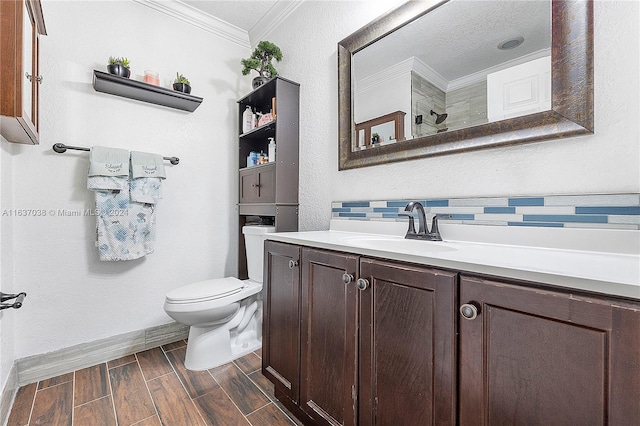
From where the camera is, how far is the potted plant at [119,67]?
180 centimetres

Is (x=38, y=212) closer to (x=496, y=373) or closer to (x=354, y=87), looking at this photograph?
(x=354, y=87)

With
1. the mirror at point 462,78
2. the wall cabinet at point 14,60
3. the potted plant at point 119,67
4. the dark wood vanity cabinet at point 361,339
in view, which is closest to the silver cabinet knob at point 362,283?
the dark wood vanity cabinet at point 361,339

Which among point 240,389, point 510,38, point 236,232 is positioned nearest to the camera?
point 510,38

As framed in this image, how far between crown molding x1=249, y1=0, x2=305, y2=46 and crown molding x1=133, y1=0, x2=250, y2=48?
0.33ft

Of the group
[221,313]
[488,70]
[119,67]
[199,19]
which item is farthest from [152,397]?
[199,19]

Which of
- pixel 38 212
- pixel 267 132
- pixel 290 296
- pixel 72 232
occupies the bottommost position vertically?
pixel 290 296

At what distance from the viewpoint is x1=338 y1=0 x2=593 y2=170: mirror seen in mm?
966

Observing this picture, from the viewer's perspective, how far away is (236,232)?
8.06ft

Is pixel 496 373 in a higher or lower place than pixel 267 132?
lower

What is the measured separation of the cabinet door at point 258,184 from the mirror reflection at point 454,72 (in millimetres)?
664

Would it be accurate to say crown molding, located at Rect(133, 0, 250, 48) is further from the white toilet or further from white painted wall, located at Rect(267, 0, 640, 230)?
the white toilet

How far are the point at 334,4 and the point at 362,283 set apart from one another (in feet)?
5.77

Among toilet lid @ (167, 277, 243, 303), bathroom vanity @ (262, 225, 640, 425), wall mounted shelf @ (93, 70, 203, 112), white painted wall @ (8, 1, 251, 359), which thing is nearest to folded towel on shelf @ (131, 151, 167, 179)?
white painted wall @ (8, 1, 251, 359)

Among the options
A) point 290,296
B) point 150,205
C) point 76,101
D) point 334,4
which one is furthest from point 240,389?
point 334,4
